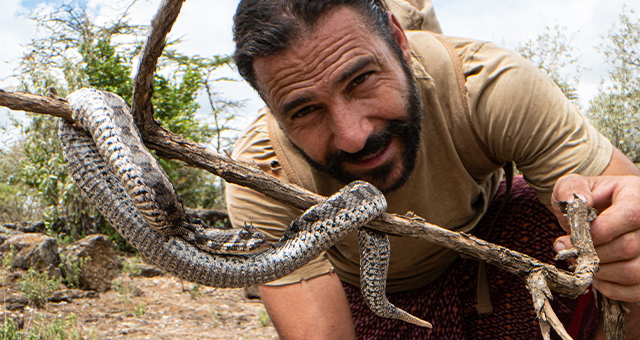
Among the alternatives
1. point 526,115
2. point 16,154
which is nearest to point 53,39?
point 16,154

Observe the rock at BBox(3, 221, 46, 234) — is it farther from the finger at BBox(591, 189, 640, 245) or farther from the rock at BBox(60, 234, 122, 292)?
the finger at BBox(591, 189, 640, 245)

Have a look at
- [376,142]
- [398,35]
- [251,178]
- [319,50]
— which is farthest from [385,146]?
[251,178]

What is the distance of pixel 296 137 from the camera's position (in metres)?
2.72

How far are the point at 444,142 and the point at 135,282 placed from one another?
6.58 meters

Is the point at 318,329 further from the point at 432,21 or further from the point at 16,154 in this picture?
the point at 16,154

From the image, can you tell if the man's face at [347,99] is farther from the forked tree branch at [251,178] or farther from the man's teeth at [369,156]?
the forked tree branch at [251,178]

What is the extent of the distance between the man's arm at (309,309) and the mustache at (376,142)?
996 mm

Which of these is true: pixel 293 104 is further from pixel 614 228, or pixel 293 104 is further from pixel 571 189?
pixel 614 228

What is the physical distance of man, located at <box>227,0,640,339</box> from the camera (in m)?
2.47

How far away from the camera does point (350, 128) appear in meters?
→ 2.40

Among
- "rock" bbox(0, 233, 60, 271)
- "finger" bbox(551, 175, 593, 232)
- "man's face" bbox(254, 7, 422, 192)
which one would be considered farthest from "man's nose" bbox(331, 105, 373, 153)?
"rock" bbox(0, 233, 60, 271)

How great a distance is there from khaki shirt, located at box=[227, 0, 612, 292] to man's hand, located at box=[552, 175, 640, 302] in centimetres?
37

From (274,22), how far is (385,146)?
796mm

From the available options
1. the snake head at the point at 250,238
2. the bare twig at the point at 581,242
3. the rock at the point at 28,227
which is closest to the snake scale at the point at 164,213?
the snake head at the point at 250,238
